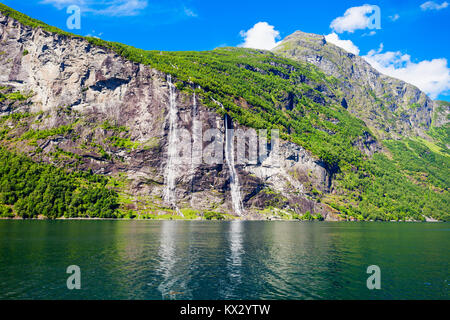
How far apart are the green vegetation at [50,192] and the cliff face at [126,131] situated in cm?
773

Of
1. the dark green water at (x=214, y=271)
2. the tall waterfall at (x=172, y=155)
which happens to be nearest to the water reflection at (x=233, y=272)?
the dark green water at (x=214, y=271)

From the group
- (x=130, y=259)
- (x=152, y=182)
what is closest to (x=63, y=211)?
(x=152, y=182)

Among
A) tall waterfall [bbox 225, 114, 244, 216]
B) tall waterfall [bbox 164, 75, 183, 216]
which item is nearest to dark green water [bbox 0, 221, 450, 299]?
tall waterfall [bbox 164, 75, 183, 216]

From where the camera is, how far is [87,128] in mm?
173750

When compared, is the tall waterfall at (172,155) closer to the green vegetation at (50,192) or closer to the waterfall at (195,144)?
the waterfall at (195,144)

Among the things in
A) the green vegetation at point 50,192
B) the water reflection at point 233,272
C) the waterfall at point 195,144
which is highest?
the waterfall at point 195,144

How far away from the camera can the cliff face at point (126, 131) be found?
159m

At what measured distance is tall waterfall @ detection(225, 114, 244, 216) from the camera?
160988 mm

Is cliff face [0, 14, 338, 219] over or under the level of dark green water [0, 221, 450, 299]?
over

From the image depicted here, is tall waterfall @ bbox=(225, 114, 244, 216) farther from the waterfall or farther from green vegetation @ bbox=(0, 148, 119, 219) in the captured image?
green vegetation @ bbox=(0, 148, 119, 219)

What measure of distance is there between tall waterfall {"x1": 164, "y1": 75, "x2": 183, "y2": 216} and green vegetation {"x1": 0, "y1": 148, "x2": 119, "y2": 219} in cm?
2552

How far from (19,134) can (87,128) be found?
116 ft
